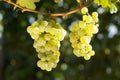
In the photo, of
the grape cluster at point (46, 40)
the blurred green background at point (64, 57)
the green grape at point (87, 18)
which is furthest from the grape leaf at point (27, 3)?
the blurred green background at point (64, 57)

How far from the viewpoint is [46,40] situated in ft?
4.90

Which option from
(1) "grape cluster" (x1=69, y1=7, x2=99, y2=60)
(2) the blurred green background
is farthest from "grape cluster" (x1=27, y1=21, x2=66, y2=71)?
(2) the blurred green background

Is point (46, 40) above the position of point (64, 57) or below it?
above

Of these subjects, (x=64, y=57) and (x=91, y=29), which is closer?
(x=91, y=29)

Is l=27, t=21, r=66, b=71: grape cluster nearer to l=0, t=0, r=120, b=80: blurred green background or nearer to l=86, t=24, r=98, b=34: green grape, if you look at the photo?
l=86, t=24, r=98, b=34: green grape

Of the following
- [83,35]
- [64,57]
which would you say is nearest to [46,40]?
[83,35]

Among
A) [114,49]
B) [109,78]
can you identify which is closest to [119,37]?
[114,49]

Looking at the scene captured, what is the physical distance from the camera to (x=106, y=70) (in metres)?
6.09

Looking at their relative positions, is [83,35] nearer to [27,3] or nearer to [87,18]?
[87,18]

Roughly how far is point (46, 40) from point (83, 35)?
0.51 feet

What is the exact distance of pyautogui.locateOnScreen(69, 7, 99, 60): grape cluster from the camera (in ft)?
5.09

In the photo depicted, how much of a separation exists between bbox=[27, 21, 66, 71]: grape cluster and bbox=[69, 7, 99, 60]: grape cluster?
7 centimetres

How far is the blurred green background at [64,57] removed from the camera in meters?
5.78

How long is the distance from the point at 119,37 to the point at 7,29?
1.64 m
